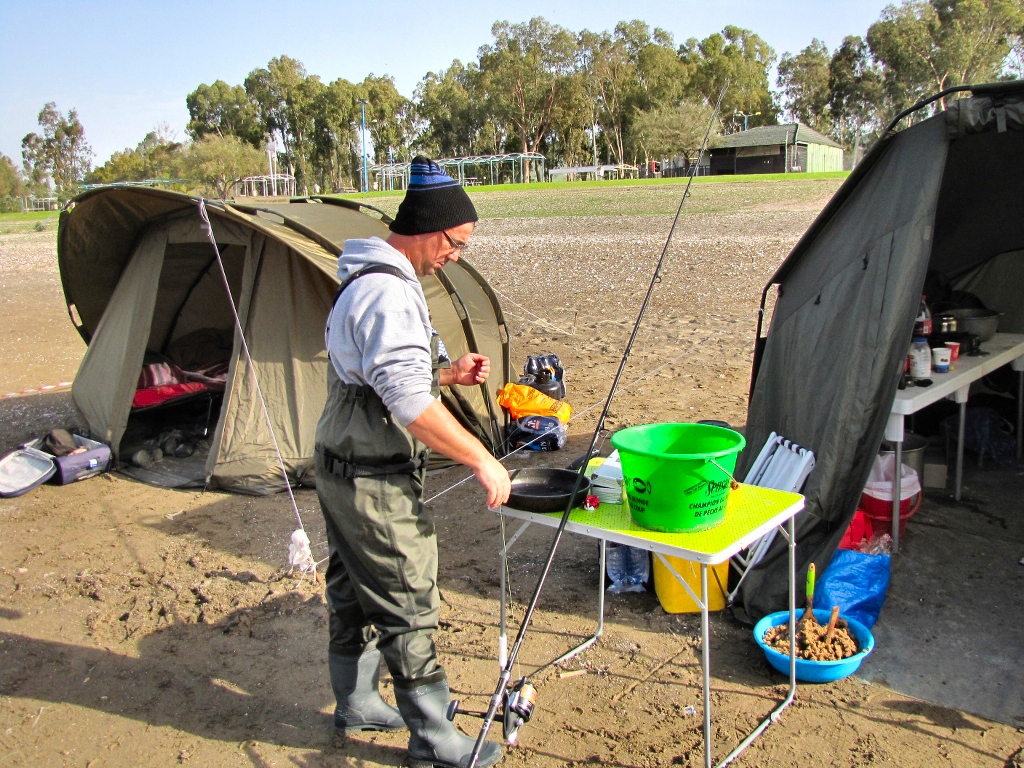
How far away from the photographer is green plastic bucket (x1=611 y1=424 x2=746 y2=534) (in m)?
2.42

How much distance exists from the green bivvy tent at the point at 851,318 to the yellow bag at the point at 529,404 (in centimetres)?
205

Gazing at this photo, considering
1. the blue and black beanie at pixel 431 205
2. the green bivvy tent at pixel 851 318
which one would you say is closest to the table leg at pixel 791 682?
the green bivvy tent at pixel 851 318

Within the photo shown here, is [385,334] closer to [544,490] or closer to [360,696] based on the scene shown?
[544,490]

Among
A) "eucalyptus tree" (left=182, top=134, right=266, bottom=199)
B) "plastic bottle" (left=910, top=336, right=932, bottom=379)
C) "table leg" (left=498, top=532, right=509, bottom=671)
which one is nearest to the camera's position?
"table leg" (left=498, top=532, right=509, bottom=671)

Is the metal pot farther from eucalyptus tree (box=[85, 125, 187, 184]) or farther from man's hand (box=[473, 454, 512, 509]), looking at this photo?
eucalyptus tree (box=[85, 125, 187, 184])

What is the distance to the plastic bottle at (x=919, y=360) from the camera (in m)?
4.20

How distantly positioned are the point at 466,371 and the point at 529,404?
3473 millimetres

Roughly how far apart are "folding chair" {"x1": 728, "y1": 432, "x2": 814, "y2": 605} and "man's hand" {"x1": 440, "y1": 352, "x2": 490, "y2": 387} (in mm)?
1662

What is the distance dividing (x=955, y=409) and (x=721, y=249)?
30.7 ft

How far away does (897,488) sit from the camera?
4.12m

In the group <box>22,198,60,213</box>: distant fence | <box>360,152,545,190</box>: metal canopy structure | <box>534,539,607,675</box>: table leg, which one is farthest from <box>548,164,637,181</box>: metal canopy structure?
<box>534,539,607,675</box>: table leg

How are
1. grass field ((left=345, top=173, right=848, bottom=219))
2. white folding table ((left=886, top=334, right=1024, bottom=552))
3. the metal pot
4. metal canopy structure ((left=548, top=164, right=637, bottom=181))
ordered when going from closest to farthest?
white folding table ((left=886, top=334, right=1024, bottom=552)) < the metal pot < grass field ((left=345, top=173, right=848, bottom=219)) < metal canopy structure ((left=548, top=164, right=637, bottom=181))

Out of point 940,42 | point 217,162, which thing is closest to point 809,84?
point 940,42

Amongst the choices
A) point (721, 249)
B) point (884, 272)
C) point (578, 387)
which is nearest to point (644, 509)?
point (884, 272)
